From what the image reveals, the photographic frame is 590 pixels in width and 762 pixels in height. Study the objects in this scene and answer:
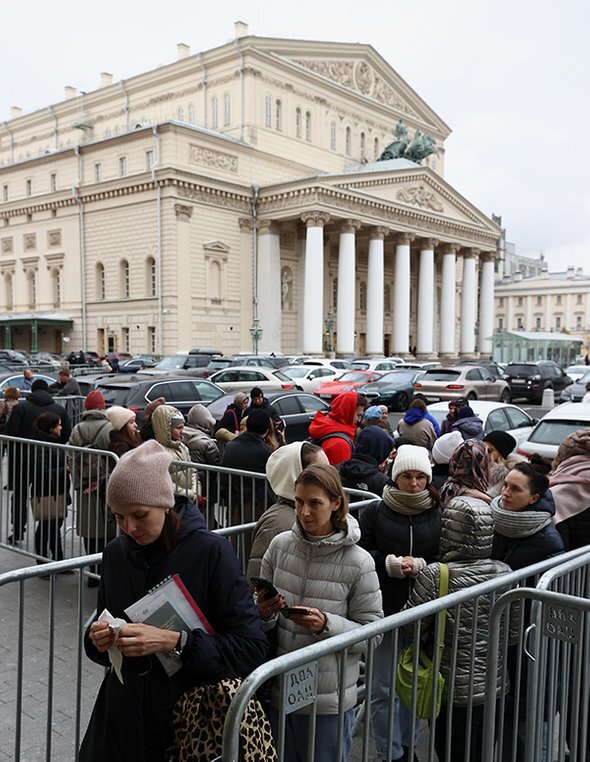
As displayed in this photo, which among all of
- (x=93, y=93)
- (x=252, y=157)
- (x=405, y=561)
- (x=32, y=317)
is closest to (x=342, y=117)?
(x=252, y=157)

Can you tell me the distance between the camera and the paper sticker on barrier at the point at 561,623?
253 cm

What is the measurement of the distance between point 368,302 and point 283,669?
164 feet

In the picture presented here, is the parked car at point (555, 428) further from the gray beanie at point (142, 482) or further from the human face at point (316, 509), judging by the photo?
the gray beanie at point (142, 482)

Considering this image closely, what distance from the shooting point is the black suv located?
29031 mm

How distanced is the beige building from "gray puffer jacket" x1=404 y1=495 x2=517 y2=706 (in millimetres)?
40076

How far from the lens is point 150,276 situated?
1763 inches

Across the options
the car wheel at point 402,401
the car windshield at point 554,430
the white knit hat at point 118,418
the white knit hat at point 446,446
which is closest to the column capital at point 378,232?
the car wheel at point 402,401

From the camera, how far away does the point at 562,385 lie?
101 feet

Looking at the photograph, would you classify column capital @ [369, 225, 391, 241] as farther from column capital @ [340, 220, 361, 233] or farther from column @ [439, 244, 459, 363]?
column @ [439, 244, 459, 363]

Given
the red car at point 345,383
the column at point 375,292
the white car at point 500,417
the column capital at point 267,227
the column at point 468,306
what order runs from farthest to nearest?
the column at point 468,306 < the column at point 375,292 < the column capital at point 267,227 < the red car at point 345,383 < the white car at point 500,417

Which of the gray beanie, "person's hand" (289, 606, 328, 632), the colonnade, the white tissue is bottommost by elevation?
"person's hand" (289, 606, 328, 632)

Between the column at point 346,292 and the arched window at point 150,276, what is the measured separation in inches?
528

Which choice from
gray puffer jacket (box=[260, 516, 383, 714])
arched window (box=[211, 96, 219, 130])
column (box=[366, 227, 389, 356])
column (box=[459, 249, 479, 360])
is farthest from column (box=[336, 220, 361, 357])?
gray puffer jacket (box=[260, 516, 383, 714])

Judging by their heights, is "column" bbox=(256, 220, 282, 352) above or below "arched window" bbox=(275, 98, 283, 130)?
below
